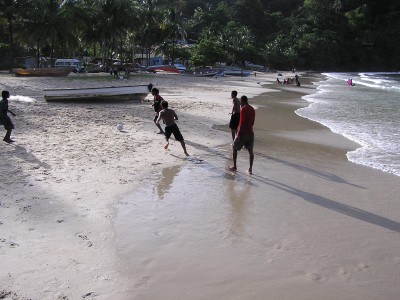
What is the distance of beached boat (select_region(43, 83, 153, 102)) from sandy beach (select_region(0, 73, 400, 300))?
23.0 ft

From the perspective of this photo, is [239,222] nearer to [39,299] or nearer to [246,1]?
[39,299]

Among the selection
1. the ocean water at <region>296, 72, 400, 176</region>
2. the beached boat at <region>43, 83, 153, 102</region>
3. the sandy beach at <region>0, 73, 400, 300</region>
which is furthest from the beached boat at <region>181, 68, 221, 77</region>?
the sandy beach at <region>0, 73, 400, 300</region>

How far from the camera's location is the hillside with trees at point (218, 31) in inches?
1649

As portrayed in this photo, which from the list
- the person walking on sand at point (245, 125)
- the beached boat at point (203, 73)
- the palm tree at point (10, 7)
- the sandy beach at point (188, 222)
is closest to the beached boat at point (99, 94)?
the sandy beach at point (188, 222)

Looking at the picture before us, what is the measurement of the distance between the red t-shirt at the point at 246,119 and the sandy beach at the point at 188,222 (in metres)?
0.94

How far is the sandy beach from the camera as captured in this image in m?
4.34

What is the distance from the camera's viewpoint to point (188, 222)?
6.02m

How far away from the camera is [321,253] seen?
16.9 ft

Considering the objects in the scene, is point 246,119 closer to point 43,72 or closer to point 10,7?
point 43,72

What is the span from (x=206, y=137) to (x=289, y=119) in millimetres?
6462

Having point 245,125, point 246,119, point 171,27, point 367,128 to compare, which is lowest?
point 367,128

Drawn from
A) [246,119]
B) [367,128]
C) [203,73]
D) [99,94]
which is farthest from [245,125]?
[203,73]

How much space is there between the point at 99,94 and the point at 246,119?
1214 cm

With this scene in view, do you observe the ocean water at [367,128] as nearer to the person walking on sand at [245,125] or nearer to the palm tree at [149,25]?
the person walking on sand at [245,125]
